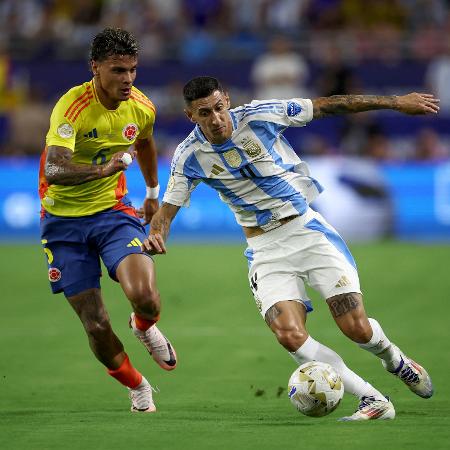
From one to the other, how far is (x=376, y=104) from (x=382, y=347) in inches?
67.1

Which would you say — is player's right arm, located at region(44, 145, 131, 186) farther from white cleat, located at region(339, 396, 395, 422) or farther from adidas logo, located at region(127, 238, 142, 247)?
white cleat, located at region(339, 396, 395, 422)

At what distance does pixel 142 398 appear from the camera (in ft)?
27.3

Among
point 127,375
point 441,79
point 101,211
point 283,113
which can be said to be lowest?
point 127,375

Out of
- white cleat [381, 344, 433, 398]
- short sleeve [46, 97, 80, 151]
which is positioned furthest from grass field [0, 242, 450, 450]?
short sleeve [46, 97, 80, 151]

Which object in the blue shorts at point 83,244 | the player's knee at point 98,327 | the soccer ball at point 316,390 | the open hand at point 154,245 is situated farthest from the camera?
the blue shorts at point 83,244

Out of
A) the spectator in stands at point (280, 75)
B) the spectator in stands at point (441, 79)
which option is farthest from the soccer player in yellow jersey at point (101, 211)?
the spectator in stands at point (441, 79)

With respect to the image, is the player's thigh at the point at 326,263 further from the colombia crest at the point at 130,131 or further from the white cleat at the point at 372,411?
the colombia crest at the point at 130,131

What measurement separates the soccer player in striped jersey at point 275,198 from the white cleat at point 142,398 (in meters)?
1.16

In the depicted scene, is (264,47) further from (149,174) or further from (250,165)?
(250,165)

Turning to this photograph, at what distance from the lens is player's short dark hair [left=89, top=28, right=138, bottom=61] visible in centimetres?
813

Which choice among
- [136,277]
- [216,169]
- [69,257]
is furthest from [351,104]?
[69,257]

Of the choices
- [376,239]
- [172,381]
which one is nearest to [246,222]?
[172,381]

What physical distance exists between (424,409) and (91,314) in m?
2.51

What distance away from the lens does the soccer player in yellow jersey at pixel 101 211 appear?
319 inches
